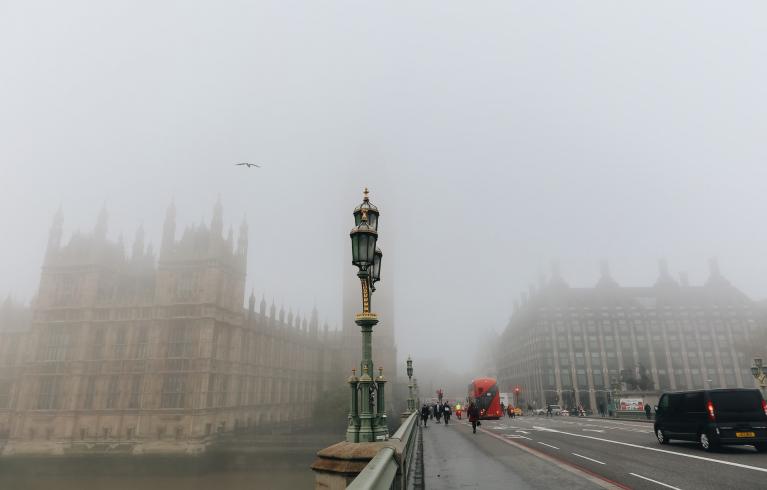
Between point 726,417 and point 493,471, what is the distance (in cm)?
779

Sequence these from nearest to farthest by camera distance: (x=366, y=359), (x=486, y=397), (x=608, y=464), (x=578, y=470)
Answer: (x=366, y=359) < (x=578, y=470) < (x=608, y=464) < (x=486, y=397)

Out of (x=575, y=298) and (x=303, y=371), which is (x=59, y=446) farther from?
(x=575, y=298)

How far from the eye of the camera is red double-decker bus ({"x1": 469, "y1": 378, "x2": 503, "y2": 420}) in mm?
44781

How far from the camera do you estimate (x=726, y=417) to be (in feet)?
47.6

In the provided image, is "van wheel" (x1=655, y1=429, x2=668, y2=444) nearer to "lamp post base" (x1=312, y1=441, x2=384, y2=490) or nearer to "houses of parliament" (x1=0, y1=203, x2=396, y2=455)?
"lamp post base" (x1=312, y1=441, x2=384, y2=490)

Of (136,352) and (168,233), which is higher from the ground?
(168,233)

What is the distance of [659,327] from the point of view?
332 ft

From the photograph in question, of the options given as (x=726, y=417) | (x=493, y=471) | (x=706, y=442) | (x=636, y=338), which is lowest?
(x=493, y=471)

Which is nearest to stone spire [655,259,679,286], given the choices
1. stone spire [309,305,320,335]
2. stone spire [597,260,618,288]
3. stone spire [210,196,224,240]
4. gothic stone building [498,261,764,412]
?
gothic stone building [498,261,764,412]

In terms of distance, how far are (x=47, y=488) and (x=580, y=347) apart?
305ft

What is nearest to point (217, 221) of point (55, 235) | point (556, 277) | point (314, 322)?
point (55, 235)

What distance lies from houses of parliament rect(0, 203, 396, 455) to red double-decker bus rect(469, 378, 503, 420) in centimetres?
3303

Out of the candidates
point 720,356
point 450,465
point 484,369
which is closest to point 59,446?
point 450,465

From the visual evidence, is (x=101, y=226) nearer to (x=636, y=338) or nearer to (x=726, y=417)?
(x=726, y=417)
